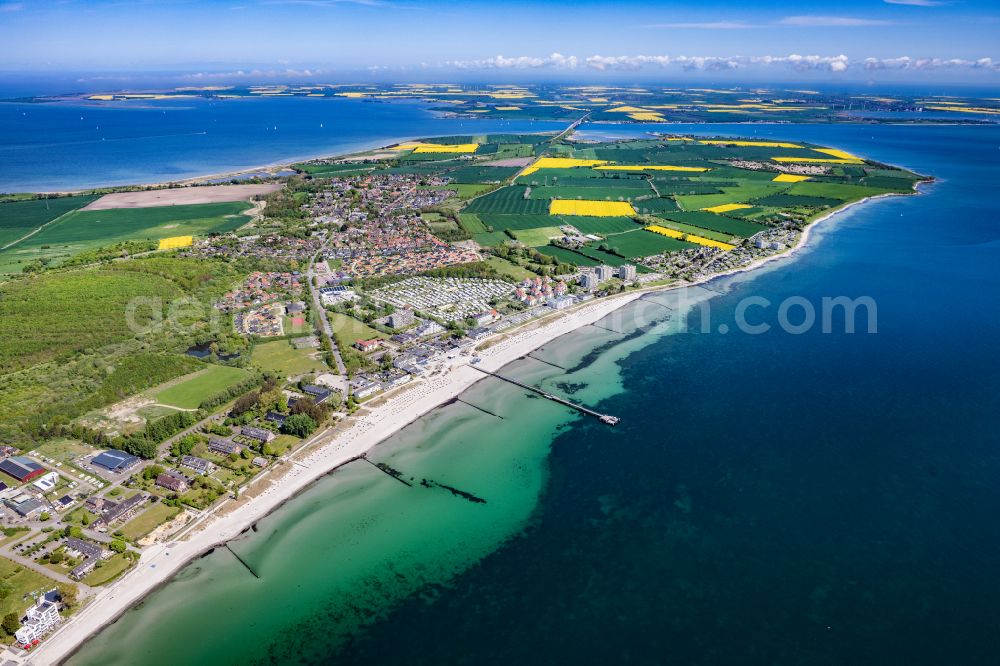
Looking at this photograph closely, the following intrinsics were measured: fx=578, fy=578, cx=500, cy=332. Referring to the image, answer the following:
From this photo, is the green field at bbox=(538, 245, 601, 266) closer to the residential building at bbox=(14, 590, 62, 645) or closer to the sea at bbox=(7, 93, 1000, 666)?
the sea at bbox=(7, 93, 1000, 666)

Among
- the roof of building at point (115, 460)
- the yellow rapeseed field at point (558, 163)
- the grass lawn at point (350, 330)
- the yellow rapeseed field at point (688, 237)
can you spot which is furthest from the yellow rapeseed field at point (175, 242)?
the yellow rapeseed field at point (558, 163)

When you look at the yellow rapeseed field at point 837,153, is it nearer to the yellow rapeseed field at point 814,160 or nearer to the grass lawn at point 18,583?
the yellow rapeseed field at point 814,160

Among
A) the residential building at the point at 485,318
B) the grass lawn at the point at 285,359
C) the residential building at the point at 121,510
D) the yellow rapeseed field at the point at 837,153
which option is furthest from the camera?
the yellow rapeseed field at the point at 837,153

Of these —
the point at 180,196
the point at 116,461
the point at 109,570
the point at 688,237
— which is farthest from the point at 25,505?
the point at 180,196

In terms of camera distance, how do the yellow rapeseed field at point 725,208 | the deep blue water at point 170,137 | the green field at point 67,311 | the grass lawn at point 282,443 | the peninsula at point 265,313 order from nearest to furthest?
the peninsula at point 265,313
the grass lawn at point 282,443
the green field at point 67,311
the yellow rapeseed field at point 725,208
the deep blue water at point 170,137

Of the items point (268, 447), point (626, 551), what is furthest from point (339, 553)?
point (626, 551)

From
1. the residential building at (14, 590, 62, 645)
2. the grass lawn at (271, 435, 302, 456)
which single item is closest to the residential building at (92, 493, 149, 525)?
the residential building at (14, 590, 62, 645)
